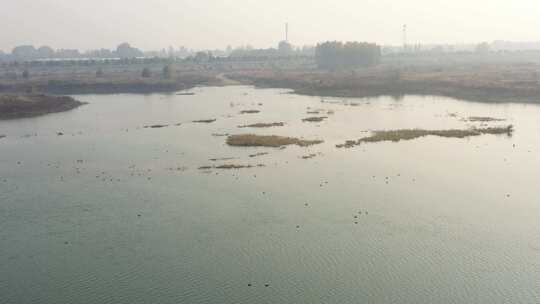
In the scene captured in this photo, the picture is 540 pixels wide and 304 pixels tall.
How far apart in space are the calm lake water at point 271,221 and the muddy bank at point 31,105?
16216mm

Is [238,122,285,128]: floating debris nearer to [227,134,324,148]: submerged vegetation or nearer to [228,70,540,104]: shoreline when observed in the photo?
[227,134,324,148]: submerged vegetation

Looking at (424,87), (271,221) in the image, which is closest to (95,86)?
(424,87)

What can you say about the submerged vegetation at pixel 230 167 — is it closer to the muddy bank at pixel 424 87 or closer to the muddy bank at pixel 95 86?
the muddy bank at pixel 424 87

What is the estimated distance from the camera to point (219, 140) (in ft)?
119

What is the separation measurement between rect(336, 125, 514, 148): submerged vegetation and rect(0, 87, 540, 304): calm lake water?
1.31 metres

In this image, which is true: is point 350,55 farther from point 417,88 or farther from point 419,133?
point 419,133

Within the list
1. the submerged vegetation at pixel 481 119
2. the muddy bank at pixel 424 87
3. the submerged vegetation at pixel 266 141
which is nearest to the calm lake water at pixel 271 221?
the submerged vegetation at pixel 266 141

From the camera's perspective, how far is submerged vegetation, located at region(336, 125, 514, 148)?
35.3 m

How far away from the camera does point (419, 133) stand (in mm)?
37031

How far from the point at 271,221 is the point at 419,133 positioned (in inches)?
799

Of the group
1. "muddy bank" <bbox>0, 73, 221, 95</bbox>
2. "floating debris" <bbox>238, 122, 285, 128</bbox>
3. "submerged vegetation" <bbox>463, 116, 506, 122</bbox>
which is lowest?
"floating debris" <bbox>238, 122, 285, 128</bbox>

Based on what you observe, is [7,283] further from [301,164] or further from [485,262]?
[301,164]

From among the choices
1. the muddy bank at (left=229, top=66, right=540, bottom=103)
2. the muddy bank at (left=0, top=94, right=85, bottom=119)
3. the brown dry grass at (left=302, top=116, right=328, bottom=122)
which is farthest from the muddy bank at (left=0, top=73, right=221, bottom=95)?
the brown dry grass at (left=302, top=116, right=328, bottom=122)

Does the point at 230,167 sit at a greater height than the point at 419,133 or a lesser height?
lesser
